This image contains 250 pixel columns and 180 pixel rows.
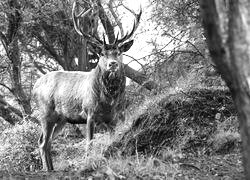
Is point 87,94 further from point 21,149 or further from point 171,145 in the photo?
point 21,149

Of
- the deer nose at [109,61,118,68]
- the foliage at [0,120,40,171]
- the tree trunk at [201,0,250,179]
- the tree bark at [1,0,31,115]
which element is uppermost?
the tree bark at [1,0,31,115]

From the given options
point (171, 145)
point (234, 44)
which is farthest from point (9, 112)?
point (234, 44)

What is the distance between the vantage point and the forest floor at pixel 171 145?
592 centimetres

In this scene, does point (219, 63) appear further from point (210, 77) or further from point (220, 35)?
point (210, 77)

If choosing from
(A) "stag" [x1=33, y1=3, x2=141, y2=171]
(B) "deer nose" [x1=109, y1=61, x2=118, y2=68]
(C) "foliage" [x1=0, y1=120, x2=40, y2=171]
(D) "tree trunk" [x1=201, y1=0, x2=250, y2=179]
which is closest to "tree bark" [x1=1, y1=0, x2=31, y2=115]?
(C) "foliage" [x1=0, y1=120, x2=40, y2=171]

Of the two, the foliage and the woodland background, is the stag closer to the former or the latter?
the woodland background

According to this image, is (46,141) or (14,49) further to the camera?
(14,49)

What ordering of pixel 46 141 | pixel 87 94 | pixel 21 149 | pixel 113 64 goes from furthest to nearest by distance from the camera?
pixel 21 149 < pixel 46 141 < pixel 87 94 < pixel 113 64

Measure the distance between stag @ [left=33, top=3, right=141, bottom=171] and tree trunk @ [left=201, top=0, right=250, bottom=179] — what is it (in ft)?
14.5

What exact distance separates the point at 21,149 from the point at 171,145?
5.64 m

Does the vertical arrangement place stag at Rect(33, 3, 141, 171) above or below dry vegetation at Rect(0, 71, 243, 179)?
above

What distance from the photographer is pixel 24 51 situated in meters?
19.0

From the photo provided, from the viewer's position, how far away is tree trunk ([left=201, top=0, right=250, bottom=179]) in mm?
3756

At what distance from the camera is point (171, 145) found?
8.03 m
